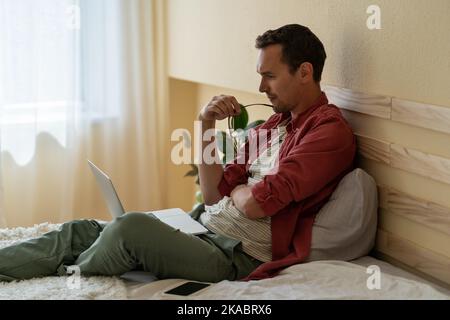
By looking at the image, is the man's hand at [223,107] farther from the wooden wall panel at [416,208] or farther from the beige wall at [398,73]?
the wooden wall panel at [416,208]

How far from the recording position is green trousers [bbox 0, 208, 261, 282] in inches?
70.5

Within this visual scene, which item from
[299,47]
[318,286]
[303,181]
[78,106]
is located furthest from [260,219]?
[78,106]

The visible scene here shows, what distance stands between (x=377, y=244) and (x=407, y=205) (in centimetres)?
21

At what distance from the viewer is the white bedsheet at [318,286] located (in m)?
1.62

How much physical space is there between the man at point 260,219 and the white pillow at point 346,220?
0.03m

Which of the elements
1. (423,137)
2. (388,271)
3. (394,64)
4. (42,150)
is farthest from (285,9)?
(42,150)

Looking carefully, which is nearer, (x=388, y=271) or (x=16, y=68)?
(x=388, y=271)

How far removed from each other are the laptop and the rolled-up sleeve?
269 mm

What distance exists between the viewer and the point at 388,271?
1.84 metres

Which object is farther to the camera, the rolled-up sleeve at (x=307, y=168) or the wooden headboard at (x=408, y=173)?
the rolled-up sleeve at (x=307, y=168)

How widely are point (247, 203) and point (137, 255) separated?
35 centimetres

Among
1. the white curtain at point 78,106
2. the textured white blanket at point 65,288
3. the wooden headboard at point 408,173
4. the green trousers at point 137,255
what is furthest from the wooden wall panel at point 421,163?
the white curtain at point 78,106
